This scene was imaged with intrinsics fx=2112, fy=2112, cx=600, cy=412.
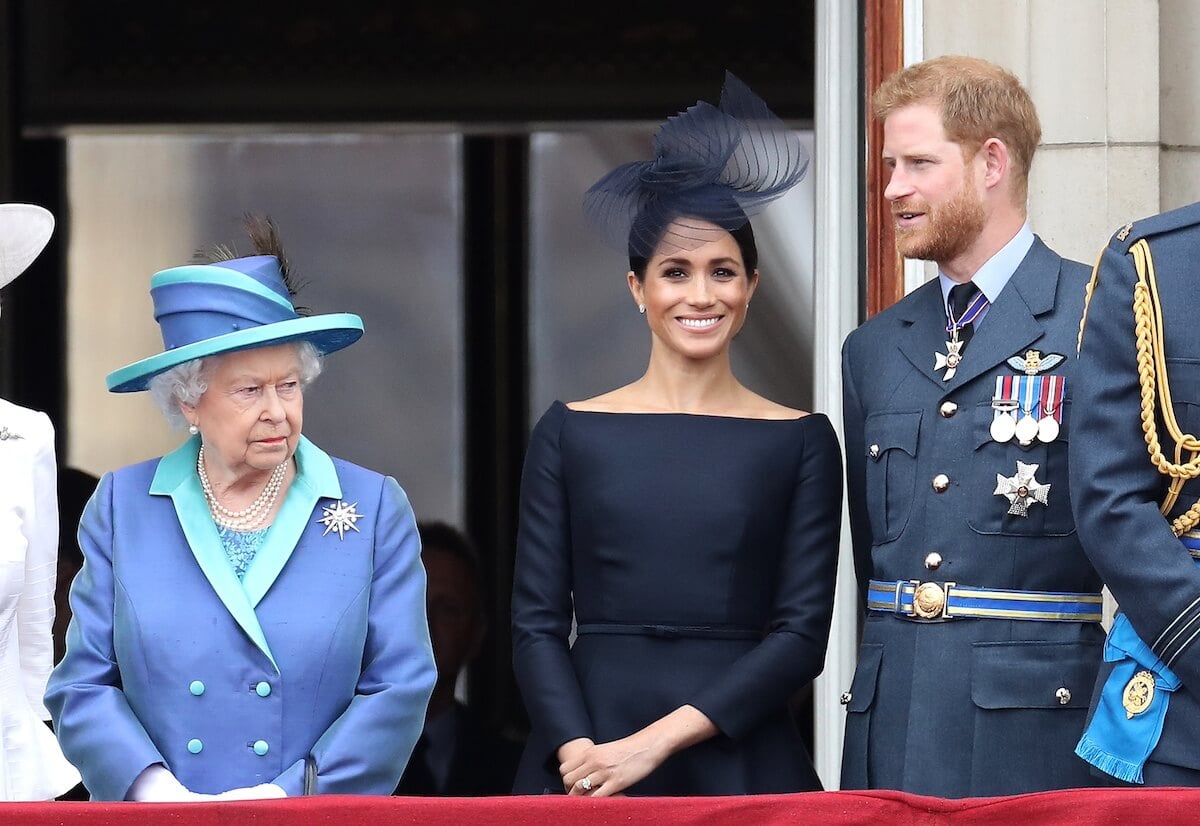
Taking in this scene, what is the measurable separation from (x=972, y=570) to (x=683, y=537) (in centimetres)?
47

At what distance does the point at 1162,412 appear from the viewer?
114 inches

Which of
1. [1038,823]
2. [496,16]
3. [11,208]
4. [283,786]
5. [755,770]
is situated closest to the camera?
[1038,823]

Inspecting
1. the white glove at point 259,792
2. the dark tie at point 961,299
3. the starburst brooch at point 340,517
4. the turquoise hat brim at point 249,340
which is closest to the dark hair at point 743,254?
the dark tie at point 961,299

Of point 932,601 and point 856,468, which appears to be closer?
point 932,601

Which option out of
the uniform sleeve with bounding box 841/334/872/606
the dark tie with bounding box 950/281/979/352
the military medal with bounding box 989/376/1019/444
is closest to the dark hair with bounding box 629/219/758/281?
the uniform sleeve with bounding box 841/334/872/606

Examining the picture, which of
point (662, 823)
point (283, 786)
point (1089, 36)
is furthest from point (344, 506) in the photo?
point (1089, 36)

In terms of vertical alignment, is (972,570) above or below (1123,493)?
below

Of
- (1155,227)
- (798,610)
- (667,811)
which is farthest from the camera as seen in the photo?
(798,610)

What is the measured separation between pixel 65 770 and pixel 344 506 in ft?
2.27

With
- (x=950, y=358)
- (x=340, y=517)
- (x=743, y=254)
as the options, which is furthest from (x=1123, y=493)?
(x=340, y=517)

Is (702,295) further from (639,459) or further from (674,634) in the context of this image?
(674,634)

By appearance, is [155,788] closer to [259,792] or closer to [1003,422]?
[259,792]

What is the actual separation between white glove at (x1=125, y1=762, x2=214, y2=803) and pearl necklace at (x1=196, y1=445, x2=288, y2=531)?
0.38 m

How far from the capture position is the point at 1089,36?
4.42 m
